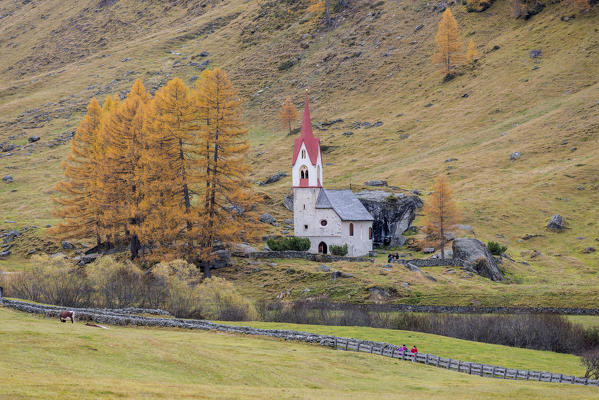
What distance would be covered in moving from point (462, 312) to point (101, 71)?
148 metres

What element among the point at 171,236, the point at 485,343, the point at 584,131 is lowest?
the point at 485,343

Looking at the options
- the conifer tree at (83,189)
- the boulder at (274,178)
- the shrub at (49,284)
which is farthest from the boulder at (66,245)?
the boulder at (274,178)

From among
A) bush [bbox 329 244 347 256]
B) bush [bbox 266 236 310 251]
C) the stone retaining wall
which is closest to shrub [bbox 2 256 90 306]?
the stone retaining wall

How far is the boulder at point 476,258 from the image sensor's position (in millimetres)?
62938

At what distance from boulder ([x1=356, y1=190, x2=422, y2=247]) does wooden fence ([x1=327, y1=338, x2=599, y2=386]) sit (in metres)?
39.5

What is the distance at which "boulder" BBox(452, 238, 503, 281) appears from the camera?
62.9m

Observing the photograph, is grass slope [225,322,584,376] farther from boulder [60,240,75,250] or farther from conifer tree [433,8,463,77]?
conifer tree [433,8,463,77]

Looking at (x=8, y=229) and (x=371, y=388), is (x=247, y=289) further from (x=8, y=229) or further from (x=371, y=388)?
(x=8, y=229)

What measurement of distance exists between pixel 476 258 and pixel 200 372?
142 feet

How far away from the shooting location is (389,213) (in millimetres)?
77562

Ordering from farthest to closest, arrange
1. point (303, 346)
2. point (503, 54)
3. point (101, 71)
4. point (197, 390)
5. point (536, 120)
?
point (101, 71)
point (503, 54)
point (536, 120)
point (303, 346)
point (197, 390)

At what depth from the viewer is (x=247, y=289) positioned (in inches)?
2234

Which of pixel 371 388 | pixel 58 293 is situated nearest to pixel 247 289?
pixel 58 293

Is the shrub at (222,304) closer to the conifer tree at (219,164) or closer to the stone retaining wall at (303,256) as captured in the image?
the conifer tree at (219,164)
